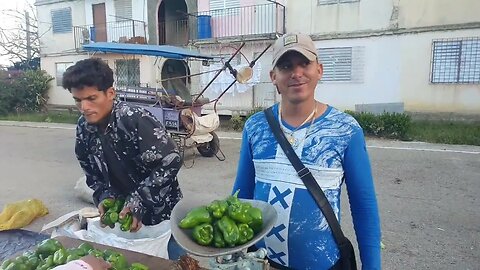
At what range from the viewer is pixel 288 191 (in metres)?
1.63

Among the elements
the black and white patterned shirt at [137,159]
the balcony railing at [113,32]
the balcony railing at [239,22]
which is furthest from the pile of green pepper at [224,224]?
the balcony railing at [113,32]

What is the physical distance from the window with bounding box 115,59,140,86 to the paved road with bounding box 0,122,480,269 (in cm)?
728

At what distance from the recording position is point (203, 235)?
1.38 metres

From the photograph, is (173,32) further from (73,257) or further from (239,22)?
(73,257)

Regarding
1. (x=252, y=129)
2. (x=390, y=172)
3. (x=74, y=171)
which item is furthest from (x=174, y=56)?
(x=252, y=129)

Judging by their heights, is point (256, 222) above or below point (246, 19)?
below

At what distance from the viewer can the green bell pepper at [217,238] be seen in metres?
1.36

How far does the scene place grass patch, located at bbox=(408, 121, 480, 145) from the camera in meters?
10.1

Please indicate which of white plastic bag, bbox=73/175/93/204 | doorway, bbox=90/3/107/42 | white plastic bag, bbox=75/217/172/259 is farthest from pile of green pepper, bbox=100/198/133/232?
doorway, bbox=90/3/107/42

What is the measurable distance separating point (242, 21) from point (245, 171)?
47.6ft

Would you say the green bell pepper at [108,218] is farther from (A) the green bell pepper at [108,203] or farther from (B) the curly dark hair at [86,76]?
(B) the curly dark hair at [86,76]

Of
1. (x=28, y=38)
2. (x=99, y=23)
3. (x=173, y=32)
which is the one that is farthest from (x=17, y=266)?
(x=28, y=38)

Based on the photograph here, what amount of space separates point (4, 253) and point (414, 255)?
3.97 meters

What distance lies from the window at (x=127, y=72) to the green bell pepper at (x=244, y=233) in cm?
1738
